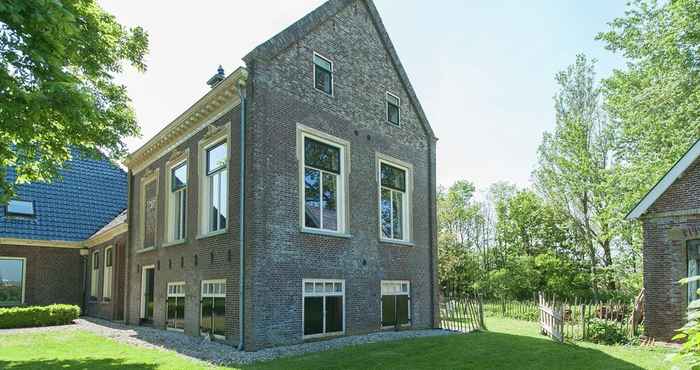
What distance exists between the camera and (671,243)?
15.1 m

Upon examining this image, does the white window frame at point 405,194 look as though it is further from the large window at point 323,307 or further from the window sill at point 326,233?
the large window at point 323,307

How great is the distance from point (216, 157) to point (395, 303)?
7.58 meters

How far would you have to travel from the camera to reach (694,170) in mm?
14703

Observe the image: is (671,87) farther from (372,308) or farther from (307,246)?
(307,246)

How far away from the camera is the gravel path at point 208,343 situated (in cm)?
1124

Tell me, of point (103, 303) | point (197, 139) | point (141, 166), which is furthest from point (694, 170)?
point (103, 303)

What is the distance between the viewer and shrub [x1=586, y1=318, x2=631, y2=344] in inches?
593

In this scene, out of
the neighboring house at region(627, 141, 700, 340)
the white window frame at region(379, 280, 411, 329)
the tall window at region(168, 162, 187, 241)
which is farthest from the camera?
the tall window at region(168, 162, 187, 241)

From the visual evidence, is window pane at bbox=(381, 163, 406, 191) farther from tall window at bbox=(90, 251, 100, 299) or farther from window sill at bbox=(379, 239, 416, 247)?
tall window at bbox=(90, 251, 100, 299)

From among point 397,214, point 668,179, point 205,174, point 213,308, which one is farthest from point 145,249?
point 668,179

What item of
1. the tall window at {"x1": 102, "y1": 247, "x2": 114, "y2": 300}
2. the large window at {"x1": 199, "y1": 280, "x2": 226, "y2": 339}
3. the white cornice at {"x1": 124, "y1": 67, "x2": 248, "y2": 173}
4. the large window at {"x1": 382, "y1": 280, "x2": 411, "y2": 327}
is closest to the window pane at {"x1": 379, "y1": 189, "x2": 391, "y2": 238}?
the large window at {"x1": 382, "y1": 280, "x2": 411, "y2": 327}

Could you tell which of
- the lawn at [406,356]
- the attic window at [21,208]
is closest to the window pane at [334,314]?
the lawn at [406,356]

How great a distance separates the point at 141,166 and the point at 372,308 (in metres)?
11.9

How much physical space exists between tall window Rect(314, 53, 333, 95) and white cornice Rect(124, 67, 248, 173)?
259 cm
